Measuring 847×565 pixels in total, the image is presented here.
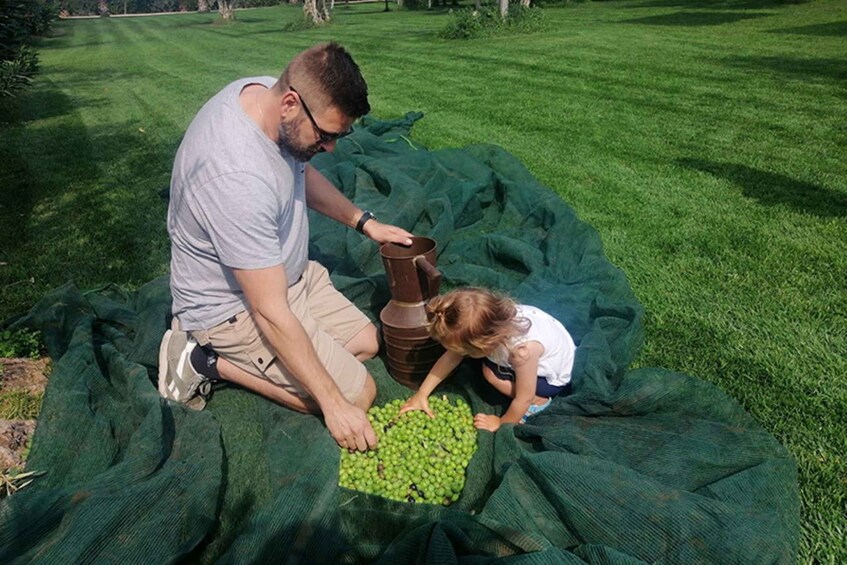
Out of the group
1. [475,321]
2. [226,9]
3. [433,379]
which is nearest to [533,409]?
[433,379]

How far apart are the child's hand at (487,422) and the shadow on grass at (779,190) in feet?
11.6

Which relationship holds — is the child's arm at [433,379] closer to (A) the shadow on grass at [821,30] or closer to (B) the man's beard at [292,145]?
(B) the man's beard at [292,145]

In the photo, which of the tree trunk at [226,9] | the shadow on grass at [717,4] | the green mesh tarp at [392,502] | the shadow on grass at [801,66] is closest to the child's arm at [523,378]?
the green mesh tarp at [392,502]

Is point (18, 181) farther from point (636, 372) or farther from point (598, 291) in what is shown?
point (636, 372)

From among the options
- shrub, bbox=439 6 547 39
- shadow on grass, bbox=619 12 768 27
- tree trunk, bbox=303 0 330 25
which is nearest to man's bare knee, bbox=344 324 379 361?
shrub, bbox=439 6 547 39

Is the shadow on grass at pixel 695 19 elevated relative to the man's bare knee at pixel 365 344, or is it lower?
elevated

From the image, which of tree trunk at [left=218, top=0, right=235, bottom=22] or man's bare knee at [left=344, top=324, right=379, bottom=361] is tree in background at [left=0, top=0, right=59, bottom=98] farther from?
tree trunk at [left=218, top=0, right=235, bottom=22]

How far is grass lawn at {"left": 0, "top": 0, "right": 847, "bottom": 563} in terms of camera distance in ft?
10.6

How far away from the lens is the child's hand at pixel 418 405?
2971mm

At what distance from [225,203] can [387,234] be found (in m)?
1.12

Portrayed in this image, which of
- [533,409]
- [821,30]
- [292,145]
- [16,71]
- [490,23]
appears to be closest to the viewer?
[292,145]

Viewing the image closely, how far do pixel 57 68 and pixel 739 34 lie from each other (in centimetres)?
1834

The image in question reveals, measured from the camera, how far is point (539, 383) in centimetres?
294

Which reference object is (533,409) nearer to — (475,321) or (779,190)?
(475,321)
